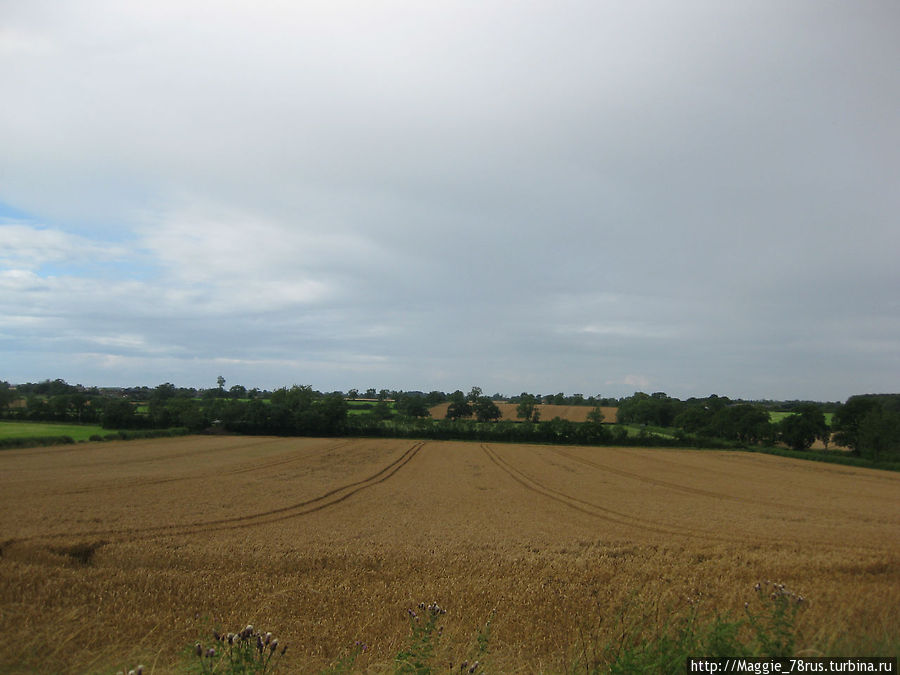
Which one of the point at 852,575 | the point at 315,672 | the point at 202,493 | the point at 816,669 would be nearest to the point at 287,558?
the point at 315,672

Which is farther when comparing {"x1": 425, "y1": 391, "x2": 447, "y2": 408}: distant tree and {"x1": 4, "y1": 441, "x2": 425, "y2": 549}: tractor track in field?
{"x1": 425, "y1": 391, "x2": 447, "y2": 408}: distant tree

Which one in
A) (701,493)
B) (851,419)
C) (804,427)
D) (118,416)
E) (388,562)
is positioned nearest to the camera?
(388,562)

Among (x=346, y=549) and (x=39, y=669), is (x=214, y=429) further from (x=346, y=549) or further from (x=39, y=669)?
(x=39, y=669)

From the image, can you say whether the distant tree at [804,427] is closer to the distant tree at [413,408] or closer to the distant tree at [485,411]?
the distant tree at [485,411]

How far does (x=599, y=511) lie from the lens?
24.1 metres

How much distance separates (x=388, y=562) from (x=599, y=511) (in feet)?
50.9

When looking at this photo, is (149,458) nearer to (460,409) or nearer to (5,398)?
(5,398)

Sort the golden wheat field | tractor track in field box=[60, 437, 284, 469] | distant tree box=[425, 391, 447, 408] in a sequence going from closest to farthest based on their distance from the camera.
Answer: the golden wheat field
tractor track in field box=[60, 437, 284, 469]
distant tree box=[425, 391, 447, 408]

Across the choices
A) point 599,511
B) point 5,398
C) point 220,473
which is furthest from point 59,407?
point 599,511

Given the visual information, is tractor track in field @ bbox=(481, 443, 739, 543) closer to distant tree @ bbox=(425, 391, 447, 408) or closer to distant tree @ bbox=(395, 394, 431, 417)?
distant tree @ bbox=(395, 394, 431, 417)

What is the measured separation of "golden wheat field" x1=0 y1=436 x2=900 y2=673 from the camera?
727 cm

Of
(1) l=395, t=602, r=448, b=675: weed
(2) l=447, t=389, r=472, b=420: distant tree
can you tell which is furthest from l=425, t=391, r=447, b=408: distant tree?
(1) l=395, t=602, r=448, b=675: weed

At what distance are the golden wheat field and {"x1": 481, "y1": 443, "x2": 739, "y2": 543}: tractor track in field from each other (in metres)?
0.23

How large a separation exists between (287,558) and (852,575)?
45.8 ft
